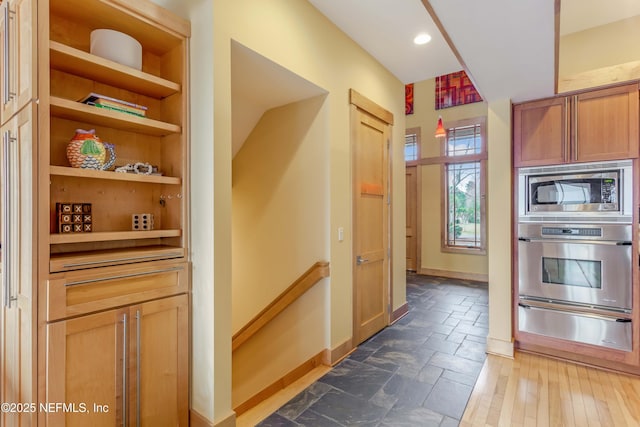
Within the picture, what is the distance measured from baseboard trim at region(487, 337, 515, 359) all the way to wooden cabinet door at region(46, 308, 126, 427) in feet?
10.0

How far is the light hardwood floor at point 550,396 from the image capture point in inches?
83.4

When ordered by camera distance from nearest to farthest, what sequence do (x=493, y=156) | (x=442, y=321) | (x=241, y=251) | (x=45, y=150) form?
(x=45, y=150) → (x=493, y=156) → (x=241, y=251) → (x=442, y=321)

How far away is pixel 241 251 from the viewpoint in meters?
3.71

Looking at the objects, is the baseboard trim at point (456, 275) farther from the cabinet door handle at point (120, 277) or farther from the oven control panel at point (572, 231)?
the cabinet door handle at point (120, 277)

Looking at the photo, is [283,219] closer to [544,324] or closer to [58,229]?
[58,229]

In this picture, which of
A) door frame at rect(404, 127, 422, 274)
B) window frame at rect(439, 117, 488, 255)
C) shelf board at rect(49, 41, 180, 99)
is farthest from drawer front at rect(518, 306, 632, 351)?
door frame at rect(404, 127, 422, 274)

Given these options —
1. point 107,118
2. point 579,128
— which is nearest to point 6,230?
point 107,118

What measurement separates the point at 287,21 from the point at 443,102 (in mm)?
4950

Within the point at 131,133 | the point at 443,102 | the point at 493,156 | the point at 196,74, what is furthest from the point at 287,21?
the point at 443,102

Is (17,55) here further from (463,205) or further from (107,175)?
(463,205)

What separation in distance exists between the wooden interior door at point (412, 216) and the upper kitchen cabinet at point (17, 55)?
6319 millimetres

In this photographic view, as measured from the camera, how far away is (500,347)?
10.00 ft

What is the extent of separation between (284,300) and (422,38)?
2.88 metres

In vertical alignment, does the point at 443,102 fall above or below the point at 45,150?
above
